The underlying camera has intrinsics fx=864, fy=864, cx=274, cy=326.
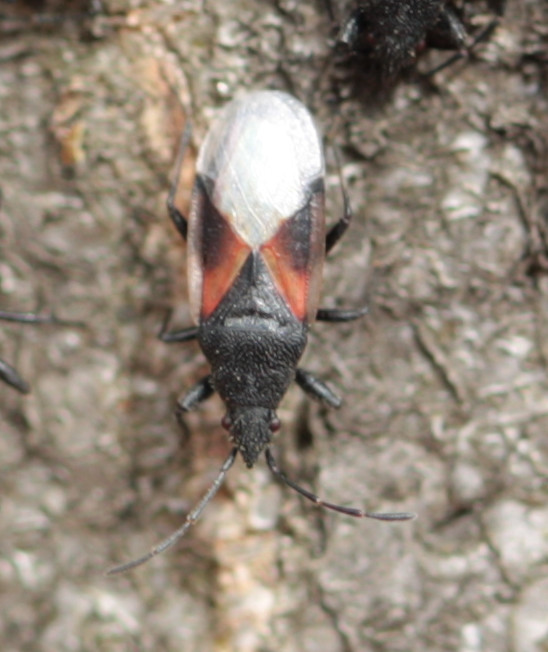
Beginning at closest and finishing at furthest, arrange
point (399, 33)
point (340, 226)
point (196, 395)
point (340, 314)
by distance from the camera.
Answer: point (399, 33) → point (340, 226) → point (340, 314) → point (196, 395)

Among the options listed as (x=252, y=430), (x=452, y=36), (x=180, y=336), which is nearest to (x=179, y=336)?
(x=180, y=336)

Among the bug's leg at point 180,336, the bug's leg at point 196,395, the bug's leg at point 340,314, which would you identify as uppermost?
the bug's leg at point 340,314

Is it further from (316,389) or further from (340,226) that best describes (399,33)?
Result: (316,389)

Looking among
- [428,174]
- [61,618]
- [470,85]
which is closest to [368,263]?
[428,174]

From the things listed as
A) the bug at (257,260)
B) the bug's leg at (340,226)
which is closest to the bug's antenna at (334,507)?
the bug at (257,260)

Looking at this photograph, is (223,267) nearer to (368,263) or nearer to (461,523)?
(368,263)

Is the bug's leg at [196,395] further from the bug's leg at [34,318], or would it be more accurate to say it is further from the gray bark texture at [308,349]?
the bug's leg at [34,318]

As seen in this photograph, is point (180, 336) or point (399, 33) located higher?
point (399, 33)
